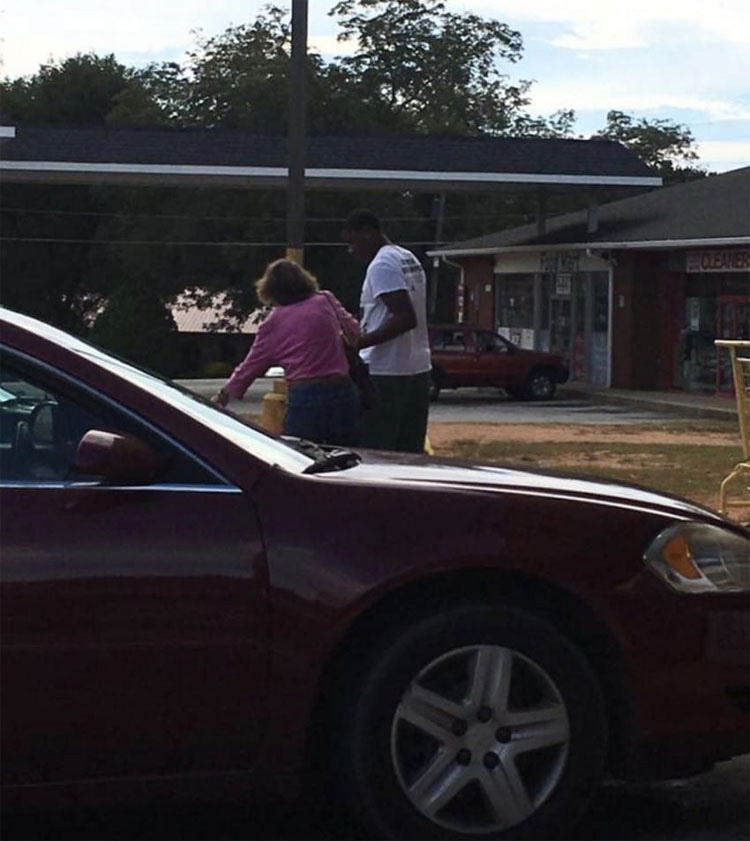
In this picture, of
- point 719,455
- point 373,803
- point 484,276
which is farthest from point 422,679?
point 484,276

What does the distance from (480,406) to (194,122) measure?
82.8 ft

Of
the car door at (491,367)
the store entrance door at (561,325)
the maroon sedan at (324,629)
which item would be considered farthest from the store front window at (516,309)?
the maroon sedan at (324,629)

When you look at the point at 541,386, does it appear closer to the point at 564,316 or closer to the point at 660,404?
the point at 660,404

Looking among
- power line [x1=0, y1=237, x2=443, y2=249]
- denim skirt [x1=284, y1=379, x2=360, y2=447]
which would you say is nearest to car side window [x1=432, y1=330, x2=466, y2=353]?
power line [x1=0, y1=237, x2=443, y2=249]

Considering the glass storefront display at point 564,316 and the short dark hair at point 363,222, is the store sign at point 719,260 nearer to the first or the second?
the glass storefront display at point 564,316

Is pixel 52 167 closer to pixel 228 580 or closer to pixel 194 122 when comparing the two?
pixel 194 122

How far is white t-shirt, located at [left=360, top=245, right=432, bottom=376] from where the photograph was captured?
348 inches

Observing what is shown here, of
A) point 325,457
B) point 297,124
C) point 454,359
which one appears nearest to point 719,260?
point 454,359

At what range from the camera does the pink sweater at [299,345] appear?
8.48 m

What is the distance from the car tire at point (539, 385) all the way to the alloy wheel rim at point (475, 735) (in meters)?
29.9

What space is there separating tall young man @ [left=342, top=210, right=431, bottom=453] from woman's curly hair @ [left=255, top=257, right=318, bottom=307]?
428 mm

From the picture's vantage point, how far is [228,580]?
171 inches

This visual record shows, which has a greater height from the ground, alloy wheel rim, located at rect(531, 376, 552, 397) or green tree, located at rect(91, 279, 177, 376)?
green tree, located at rect(91, 279, 177, 376)

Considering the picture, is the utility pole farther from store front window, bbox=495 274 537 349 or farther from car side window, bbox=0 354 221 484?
store front window, bbox=495 274 537 349
